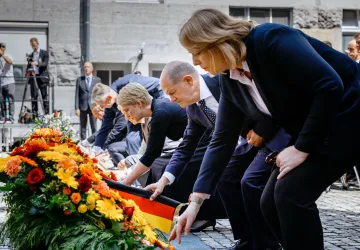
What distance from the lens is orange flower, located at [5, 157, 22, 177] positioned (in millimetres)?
3561

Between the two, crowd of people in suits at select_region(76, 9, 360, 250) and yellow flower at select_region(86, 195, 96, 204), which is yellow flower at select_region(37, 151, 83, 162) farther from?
crowd of people in suits at select_region(76, 9, 360, 250)

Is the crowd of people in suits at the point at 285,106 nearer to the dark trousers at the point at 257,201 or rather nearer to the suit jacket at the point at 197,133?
the suit jacket at the point at 197,133

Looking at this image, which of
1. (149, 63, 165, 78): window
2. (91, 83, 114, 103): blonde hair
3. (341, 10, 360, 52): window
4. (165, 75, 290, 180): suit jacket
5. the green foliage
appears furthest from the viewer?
(341, 10, 360, 52): window

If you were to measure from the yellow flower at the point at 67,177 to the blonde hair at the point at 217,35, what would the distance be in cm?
87

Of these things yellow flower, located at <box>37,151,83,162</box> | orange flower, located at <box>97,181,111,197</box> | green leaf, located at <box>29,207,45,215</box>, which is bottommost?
green leaf, located at <box>29,207,45,215</box>

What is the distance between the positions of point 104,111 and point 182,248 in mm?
4546

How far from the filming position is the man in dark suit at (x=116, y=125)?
8.62m

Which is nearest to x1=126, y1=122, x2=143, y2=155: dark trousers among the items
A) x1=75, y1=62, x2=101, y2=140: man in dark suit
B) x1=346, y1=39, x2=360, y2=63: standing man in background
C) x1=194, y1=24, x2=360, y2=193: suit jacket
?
x1=346, y1=39, x2=360, y2=63: standing man in background

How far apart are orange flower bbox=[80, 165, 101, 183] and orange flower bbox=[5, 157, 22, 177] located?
1.06ft

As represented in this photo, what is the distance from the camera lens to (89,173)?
11.6ft

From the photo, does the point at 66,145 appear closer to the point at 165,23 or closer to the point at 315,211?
the point at 315,211

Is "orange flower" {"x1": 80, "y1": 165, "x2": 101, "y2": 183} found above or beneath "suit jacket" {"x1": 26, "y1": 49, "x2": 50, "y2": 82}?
beneath

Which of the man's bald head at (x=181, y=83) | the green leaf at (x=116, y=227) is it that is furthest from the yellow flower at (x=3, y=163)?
the man's bald head at (x=181, y=83)

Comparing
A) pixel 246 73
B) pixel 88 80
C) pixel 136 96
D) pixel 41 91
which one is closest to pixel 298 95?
pixel 246 73
